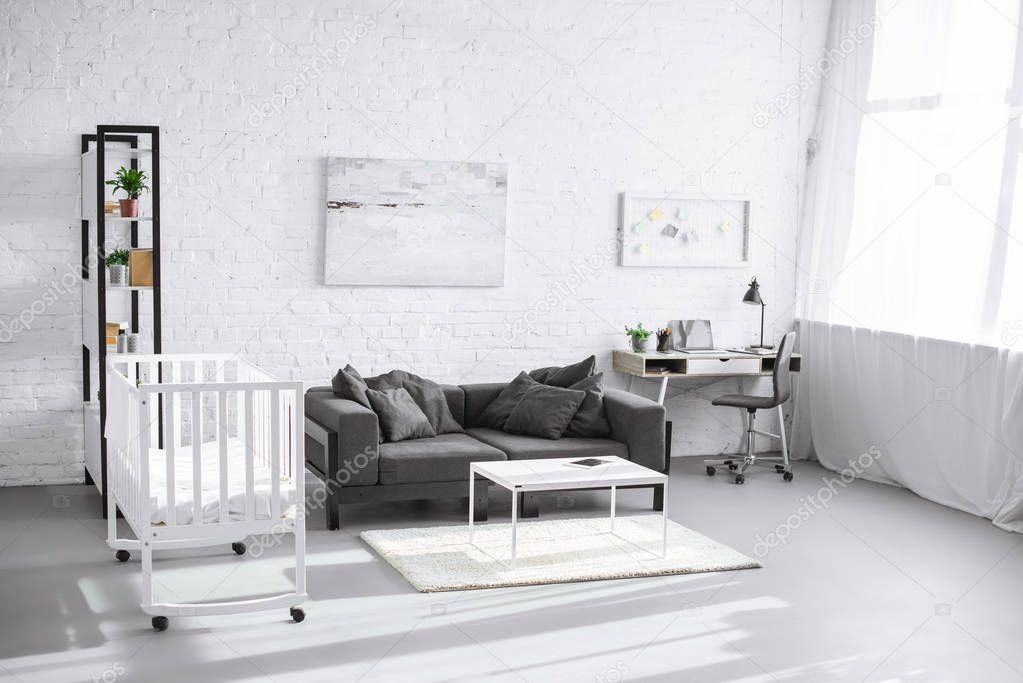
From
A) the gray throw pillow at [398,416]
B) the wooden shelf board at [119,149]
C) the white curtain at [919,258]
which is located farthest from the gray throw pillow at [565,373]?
the wooden shelf board at [119,149]

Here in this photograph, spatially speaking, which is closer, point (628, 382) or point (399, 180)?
point (399, 180)

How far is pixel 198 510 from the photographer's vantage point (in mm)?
4055

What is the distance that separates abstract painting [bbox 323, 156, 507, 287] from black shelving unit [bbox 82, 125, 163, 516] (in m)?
1.13

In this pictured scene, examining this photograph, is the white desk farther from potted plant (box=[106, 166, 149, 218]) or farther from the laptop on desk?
potted plant (box=[106, 166, 149, 218])

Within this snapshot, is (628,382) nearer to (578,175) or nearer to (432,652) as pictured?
(578,175)

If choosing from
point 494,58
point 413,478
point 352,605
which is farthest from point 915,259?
point 352,605

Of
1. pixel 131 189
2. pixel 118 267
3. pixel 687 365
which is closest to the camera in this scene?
pixel 118 267

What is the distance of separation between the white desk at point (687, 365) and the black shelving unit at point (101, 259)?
2850 millimetres

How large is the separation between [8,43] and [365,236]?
7.14 ft

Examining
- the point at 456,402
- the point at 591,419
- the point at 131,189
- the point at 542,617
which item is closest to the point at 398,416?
the point at 456,402

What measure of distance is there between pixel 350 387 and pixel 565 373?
1334mm

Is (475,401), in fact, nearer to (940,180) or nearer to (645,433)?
(645,433)

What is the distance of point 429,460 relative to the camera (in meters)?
5.57

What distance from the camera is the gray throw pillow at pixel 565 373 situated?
21.2 ft
